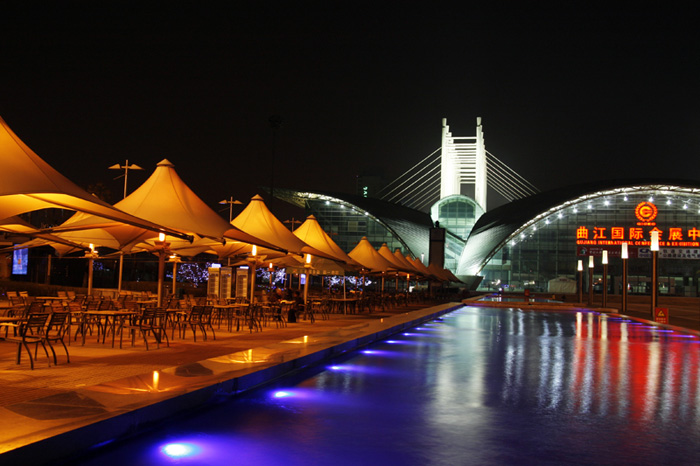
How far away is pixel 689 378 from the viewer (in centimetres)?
1041

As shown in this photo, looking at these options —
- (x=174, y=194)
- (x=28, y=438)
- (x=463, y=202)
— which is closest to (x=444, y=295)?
(x=463, y=202)

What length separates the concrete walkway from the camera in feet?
16.7

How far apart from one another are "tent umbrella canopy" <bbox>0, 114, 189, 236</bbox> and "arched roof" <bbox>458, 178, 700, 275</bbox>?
58177mm

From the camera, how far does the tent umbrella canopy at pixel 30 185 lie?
7.78 meters

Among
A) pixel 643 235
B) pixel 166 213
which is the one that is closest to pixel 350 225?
pixel 643 235

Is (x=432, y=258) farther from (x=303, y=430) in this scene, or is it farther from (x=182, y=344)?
(x=303, y=430)

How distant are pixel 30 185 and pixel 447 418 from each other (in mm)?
5323

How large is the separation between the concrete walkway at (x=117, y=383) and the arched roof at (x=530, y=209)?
52.8 metres

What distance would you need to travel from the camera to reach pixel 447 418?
7.02 m

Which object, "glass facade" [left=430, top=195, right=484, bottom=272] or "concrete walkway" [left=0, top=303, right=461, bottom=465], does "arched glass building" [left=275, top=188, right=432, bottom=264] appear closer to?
"glass facade" [left=430, top=195, right=484, bottom=272]

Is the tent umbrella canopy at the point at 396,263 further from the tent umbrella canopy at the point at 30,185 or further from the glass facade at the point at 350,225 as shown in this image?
the glass facade at the point at 350,225

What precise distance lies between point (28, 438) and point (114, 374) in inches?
158

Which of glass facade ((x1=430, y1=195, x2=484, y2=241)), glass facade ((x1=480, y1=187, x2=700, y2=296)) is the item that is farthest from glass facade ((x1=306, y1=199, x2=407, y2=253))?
glass facade ((x1=480, y1=187, x2=700, y2=296))

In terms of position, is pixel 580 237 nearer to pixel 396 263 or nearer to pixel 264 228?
pixel 396 263
